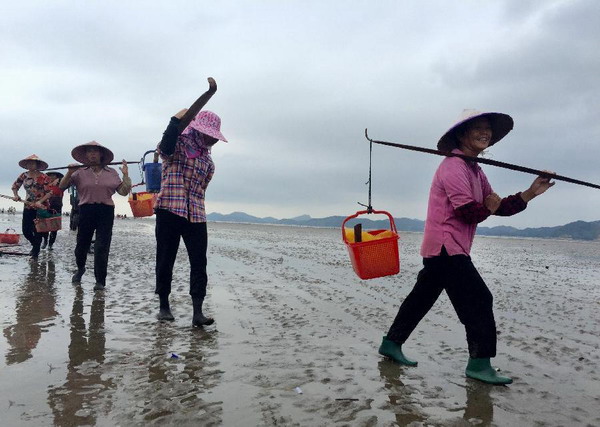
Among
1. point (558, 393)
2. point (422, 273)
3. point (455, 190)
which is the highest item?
point (455, 190)

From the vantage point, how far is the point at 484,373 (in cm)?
335

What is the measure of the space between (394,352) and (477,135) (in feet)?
6.11

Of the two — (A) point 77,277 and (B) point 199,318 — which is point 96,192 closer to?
(A) point 77,277

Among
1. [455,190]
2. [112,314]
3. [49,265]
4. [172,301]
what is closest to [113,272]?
[49,265]

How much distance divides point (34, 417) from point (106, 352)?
125 centimetres

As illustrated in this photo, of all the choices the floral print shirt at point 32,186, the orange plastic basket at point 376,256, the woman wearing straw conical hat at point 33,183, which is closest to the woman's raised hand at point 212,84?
the orange plastic basket at point 376,256

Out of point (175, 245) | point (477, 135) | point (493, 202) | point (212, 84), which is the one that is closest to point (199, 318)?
point (175, 245)

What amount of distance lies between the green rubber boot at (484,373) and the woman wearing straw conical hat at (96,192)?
528 cm

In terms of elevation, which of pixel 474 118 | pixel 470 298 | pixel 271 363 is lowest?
pixel 271 363

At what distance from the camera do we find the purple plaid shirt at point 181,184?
15.5 feet

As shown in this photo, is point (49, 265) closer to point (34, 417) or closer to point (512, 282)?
Answer: point (34, 417)

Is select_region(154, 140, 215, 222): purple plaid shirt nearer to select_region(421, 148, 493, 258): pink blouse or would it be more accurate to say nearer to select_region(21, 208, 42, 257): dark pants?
select_region(421, 148, 493, 258): pink blouse

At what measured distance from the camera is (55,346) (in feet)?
12.6

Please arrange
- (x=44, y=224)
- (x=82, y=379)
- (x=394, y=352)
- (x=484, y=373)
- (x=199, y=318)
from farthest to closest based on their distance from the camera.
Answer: (x=44, y=224) → (x=199, y=318) → (x=394, y=352) → (x=484, y=373) → (x=82, y=379)
